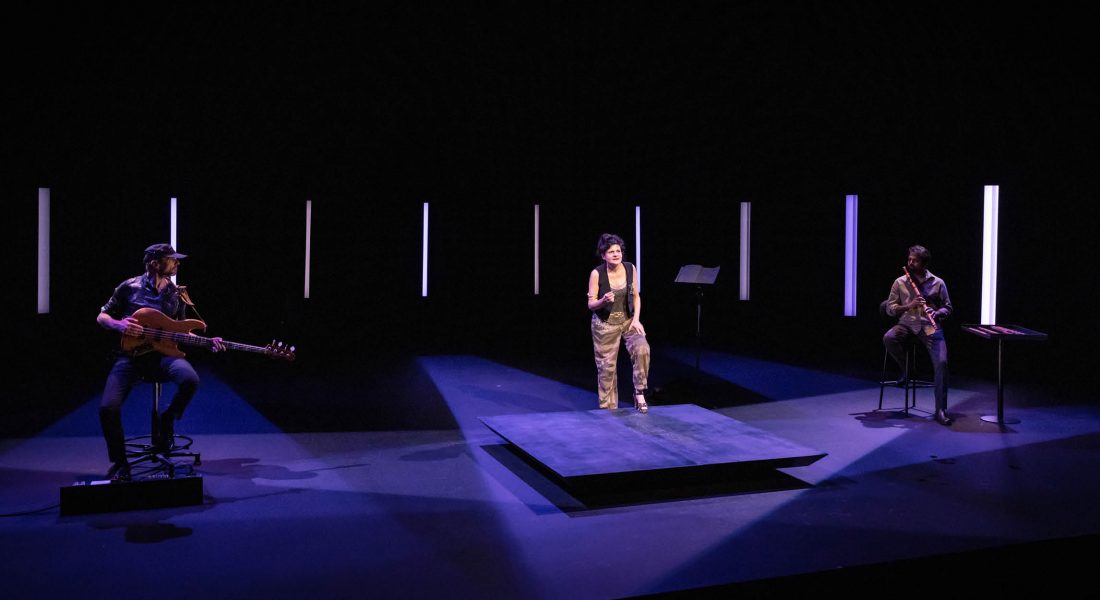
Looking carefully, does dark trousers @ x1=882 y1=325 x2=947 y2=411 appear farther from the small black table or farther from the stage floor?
the stage floor

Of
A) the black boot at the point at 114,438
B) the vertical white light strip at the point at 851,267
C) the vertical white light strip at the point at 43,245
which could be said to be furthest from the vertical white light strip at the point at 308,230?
the vertical white light strip at the point at 851,267

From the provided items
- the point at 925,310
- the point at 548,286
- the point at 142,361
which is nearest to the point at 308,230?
the point at 548,286

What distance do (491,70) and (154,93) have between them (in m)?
2.83

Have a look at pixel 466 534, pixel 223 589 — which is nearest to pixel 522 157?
pixel 466 534

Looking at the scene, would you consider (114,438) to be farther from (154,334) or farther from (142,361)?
(154,334)

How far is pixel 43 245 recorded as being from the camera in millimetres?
6930

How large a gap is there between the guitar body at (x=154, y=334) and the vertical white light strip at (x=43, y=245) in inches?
124

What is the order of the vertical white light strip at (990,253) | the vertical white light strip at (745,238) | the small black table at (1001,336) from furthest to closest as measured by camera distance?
the vertical white light strip at (745,238) → the vertical white light strip at (990,253) → the small black table at (1001,336)

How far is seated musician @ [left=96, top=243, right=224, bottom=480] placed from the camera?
169 inches

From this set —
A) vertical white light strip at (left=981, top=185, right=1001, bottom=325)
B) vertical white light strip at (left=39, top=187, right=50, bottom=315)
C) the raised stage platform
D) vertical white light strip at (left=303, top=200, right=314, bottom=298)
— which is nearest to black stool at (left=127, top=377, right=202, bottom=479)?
the raised stage platform

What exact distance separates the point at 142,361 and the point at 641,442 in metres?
2.75

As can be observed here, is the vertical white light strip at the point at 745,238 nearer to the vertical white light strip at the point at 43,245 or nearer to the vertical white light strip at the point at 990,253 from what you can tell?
the vertical white light strip at the point at 990,253

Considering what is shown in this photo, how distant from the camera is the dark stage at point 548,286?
3.63 metres

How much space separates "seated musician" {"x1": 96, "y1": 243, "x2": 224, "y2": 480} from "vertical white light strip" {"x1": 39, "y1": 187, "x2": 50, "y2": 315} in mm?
2967
